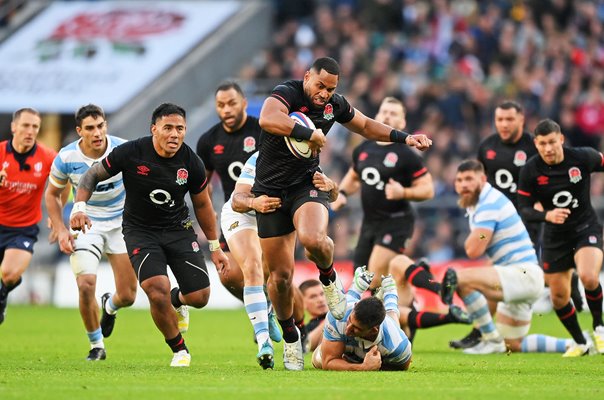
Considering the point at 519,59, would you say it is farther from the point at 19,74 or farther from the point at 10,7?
the point at 10,7

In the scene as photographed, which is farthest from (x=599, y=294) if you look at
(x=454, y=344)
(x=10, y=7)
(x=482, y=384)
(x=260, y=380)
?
(x=10, y=7)

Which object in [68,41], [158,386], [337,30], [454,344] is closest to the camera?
[158,386]

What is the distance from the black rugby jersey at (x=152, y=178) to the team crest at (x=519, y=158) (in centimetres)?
522

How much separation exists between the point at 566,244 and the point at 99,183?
553 centimetres

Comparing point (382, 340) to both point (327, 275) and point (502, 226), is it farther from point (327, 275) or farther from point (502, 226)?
point (502, 226)

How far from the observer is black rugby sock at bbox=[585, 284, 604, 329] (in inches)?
537

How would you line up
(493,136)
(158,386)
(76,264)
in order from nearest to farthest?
(158,386) < (76,264) < (493,136)

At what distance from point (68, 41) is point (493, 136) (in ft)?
58.5

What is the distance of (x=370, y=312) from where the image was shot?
10.4 m

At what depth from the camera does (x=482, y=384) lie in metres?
9.84

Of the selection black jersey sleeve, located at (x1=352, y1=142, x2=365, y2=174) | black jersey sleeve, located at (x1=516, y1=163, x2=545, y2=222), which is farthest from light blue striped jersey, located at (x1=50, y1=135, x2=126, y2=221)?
black jersey sleeve, located at (x1=516, y1=163, x2=545, y2=222)

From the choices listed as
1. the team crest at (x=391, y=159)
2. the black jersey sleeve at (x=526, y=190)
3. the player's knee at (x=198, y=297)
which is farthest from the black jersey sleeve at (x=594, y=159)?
the player's knee at (x=198, y=297)

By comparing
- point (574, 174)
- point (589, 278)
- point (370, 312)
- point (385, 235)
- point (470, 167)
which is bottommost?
point (370, 312)

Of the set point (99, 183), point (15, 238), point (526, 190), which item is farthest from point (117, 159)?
point (526, 190)
